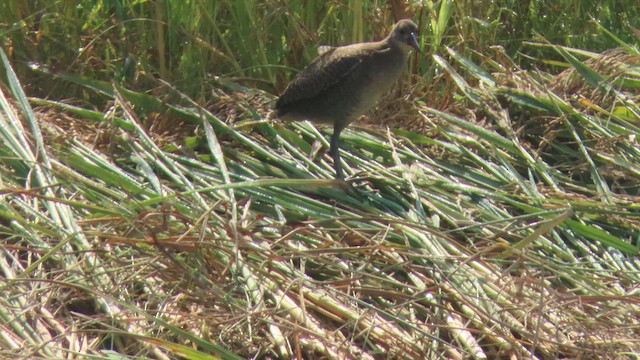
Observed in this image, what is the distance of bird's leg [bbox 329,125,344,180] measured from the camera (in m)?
3.99

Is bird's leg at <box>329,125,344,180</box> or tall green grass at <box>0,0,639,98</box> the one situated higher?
tall green grass at <box>0,0,639,98</box>

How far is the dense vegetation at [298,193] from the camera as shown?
3135mm

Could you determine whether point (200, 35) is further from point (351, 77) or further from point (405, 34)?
point (405, 34)

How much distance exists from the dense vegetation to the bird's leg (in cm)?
4

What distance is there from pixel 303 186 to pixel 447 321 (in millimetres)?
826

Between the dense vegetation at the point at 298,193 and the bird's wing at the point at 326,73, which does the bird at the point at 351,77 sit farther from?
the dense vegetation at the point at 298,193

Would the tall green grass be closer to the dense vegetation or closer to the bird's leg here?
the dense vegetation

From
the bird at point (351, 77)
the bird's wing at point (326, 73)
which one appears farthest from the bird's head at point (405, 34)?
the bird's wing at point (326, 73)

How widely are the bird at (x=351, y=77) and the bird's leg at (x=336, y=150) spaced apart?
13 cm

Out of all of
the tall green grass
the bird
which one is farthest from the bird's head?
the tall green grass

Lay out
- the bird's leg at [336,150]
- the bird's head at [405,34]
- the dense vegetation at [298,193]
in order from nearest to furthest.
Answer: the dense vegetation at [298,193]
the bird's leg at [336,150]
the bird's head at [405,34]

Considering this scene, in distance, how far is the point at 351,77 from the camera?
464cm

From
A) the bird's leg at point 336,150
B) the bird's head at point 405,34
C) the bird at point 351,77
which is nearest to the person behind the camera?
the bird's leg at point 336,150

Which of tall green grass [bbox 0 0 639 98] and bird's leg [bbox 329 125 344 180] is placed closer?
bird's leg [bbox 329 125 344 180]
